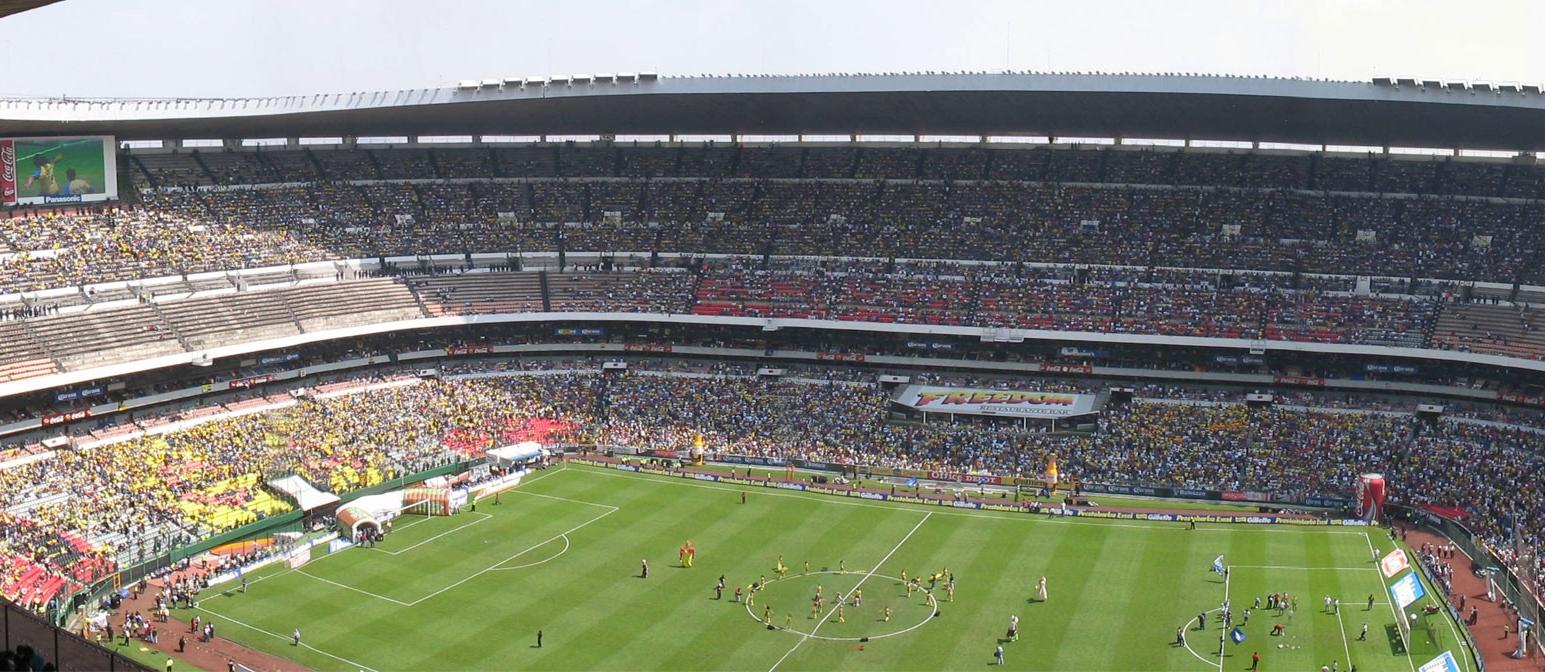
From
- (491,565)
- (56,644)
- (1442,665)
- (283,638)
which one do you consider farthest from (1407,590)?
(56,644)

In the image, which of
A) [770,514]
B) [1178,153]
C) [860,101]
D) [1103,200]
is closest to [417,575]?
[770,514]

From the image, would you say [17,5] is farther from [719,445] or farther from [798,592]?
[719,445]

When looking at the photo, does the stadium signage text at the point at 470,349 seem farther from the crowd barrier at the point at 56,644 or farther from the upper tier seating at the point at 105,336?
the crowd barrier at the point at 56,644

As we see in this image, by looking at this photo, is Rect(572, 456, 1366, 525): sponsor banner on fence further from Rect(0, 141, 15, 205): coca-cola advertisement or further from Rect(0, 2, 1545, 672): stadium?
Rect(0, 141, 15, 205): coca-cola advertisement

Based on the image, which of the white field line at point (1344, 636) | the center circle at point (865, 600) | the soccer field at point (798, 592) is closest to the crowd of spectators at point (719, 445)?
the soccer field at point (798, 592)

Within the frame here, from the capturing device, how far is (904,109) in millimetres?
76938

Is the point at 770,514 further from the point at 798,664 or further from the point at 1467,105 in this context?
the point at 1467,105

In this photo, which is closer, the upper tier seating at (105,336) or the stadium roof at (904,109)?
the upper tier seating at (105,336)

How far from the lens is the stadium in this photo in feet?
157

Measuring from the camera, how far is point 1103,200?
83375 mm

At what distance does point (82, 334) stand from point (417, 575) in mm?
25001

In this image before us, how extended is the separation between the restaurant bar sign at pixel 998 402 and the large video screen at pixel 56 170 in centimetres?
4787

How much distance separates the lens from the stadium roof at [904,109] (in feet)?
219

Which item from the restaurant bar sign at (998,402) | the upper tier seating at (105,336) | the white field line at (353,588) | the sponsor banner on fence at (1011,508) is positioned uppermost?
the upper tier seating at (105,336)
